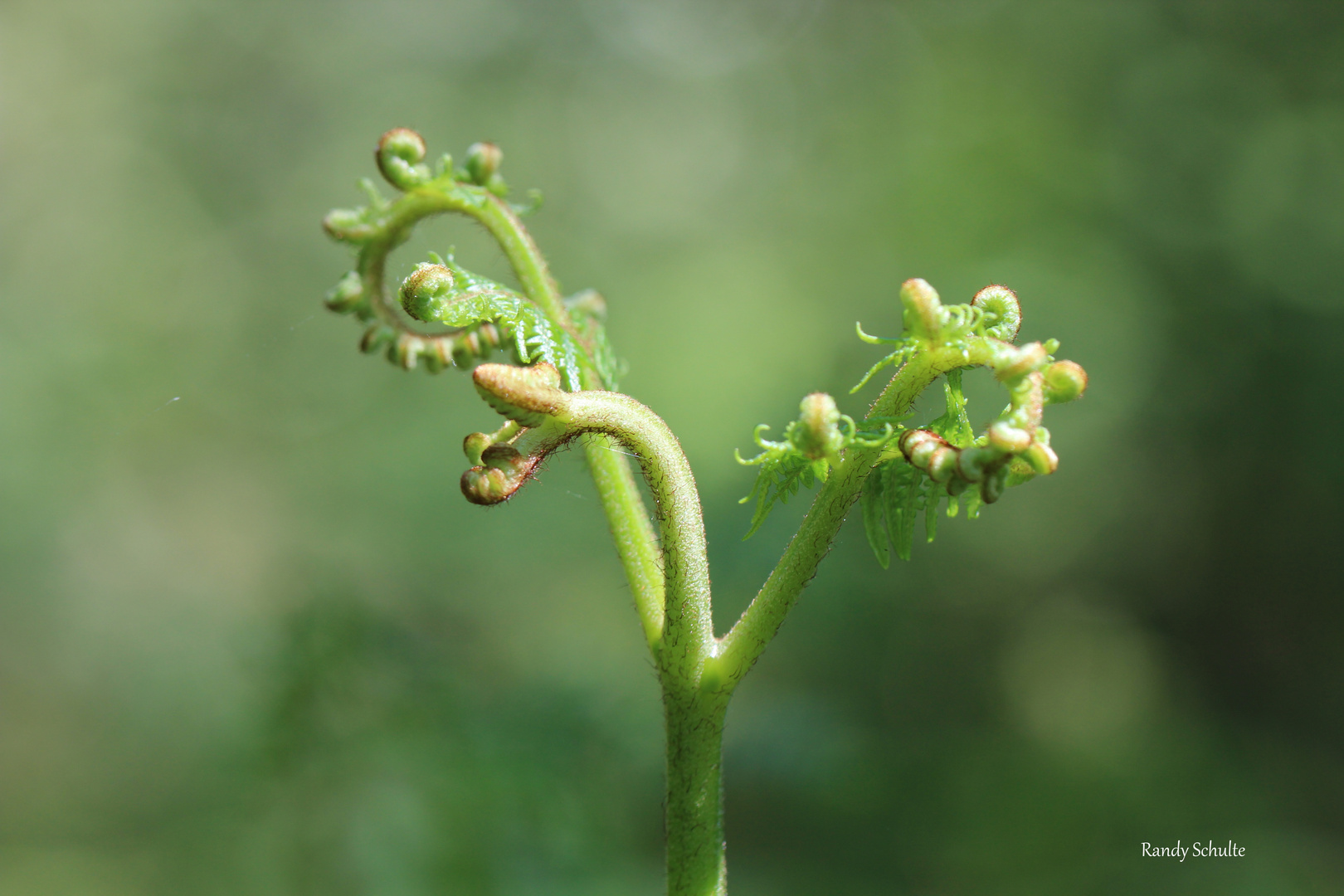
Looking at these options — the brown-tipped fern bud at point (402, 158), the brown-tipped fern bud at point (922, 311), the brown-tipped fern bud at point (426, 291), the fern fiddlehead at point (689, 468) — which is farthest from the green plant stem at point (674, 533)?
the brown-tipped fern bud at point (402, 158)

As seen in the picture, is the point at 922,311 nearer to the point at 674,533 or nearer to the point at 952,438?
the point at 952,438

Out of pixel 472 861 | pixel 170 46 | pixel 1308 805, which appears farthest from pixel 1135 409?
pixel 170 46

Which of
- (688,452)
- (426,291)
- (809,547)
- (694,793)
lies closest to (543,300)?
(426,291)

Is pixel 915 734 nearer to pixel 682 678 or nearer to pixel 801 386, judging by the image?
pixel 801 386

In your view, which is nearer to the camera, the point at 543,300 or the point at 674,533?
the point at 674,533

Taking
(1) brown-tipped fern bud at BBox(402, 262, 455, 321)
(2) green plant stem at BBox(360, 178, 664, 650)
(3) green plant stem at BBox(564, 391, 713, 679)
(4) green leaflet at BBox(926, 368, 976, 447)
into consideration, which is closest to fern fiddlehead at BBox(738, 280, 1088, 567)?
(4) green leaflet at BBox(926, 368, 976, 447)

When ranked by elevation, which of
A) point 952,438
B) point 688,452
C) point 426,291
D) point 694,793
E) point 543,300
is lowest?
point 694,793
